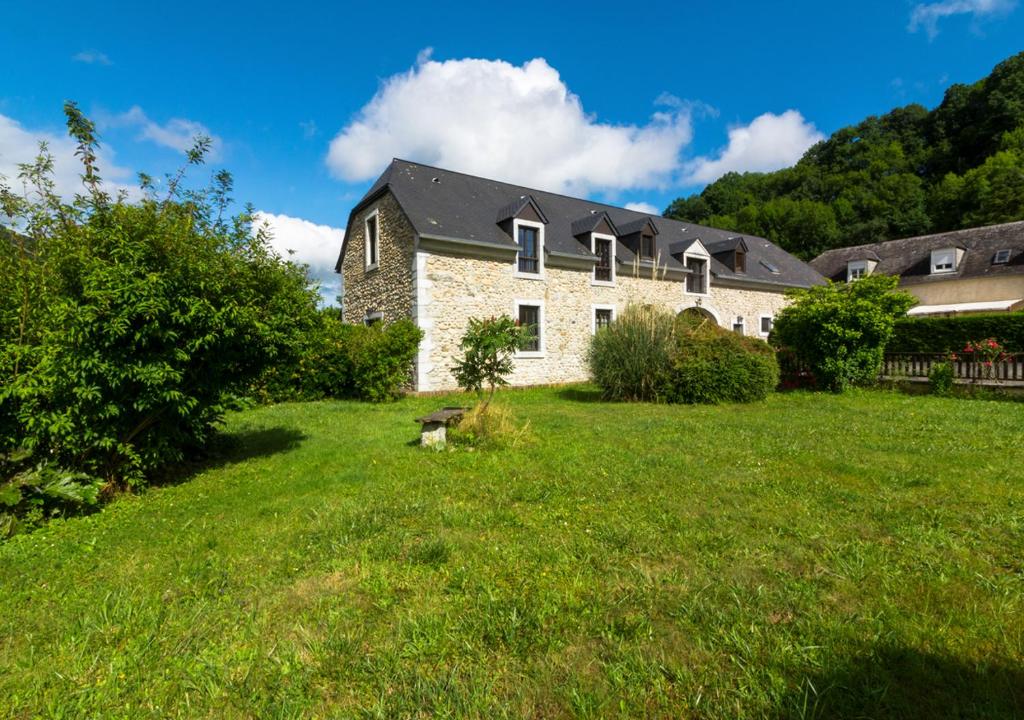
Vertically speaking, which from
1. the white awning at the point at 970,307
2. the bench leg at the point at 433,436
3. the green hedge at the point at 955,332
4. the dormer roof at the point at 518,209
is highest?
the dormer roof at the point at 518,209

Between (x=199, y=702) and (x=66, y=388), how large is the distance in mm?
3460

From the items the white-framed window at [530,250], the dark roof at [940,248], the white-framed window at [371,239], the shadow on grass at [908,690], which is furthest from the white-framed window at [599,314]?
the dark roof at [940,248]

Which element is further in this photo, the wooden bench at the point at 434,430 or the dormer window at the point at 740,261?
the dormer window at the point at 740,261

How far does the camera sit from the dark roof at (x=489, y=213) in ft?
46.2

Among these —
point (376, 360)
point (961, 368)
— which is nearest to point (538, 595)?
point (376, 360)

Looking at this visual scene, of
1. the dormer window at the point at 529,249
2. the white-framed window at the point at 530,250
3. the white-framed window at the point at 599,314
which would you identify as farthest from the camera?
the white-framed window at the point at 599,314

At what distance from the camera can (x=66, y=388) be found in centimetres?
388

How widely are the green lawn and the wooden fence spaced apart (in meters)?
7.91

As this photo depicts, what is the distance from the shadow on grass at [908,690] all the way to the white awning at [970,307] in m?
25.6

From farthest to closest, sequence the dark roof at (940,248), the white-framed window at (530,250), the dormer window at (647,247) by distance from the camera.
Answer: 1. the dark roof at (940,248)
2. the dormer window at (647,247)
3. the white-framed window at (530,250)

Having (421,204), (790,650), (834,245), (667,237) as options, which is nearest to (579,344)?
(421,204)

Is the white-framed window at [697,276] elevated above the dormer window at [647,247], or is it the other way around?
the dormer window at [647,247]

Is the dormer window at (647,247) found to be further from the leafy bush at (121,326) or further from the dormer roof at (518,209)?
the leafy bush at (121,326)

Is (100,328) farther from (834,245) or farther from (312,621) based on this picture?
(834,245)
